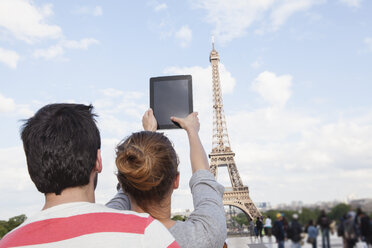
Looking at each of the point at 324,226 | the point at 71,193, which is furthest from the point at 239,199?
the point at 324,226

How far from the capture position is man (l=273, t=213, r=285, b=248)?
194cm

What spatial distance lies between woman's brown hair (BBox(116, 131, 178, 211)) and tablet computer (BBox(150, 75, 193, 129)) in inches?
25.0

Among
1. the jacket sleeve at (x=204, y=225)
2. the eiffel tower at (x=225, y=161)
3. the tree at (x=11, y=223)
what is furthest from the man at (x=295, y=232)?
the tree at (x=11, y=223)

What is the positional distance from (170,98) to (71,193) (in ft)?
4.31

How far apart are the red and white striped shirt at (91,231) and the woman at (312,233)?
0.58 m

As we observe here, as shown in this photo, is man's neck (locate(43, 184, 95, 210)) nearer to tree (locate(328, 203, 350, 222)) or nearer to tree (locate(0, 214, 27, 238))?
tree (locate(328, 203, 350, 222))

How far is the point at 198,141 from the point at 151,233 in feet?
3.35

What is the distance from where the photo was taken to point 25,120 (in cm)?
200

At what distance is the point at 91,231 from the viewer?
1582 mm

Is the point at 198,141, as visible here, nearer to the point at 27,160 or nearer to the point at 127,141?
the point at 127,141

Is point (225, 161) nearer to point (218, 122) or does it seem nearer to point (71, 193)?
point (218, 122)

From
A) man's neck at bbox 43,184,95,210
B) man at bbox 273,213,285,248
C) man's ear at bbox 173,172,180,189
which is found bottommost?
man at bbox 273,213,285,248

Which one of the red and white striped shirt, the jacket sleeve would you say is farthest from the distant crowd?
the red and white striped shirt

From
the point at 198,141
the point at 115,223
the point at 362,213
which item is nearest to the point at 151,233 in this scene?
the point at 115,223
